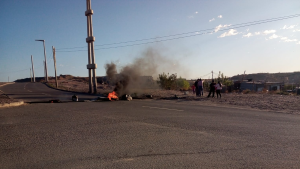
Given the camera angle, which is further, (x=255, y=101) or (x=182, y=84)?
(x=182, y=84)

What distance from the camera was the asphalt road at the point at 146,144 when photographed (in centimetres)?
469

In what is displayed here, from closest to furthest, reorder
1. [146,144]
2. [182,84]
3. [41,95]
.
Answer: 1. [146,144]
2. [41,95]
3. [182,84]

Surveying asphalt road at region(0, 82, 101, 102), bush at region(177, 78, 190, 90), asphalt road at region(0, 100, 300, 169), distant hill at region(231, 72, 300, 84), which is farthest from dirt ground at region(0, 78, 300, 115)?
distant hill at region(231, 72, 300, 84)

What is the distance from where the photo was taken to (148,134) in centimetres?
689

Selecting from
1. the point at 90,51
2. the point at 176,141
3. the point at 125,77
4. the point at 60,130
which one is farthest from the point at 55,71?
the point at 176,141

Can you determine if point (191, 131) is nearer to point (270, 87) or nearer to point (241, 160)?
point (241, 160)

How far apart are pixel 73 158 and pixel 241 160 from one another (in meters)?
3.54

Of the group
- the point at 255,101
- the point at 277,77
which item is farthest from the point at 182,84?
the point at 277,77

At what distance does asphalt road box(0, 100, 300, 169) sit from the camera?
469 cm

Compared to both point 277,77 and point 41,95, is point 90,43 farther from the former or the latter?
point 277,77

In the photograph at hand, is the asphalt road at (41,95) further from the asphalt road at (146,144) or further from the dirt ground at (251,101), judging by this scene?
the asphalt road at (146,144)

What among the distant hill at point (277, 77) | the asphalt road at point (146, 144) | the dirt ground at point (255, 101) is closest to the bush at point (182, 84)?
the dirt ground at point (255, 101)

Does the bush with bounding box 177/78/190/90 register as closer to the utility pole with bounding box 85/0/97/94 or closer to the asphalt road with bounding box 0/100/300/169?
the utility pole with bounding box 85/0/97/94

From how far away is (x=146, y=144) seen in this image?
5.88m
